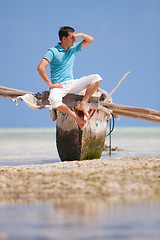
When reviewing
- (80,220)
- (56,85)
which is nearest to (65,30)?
(56,85)

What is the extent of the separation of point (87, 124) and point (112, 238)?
3.58 m

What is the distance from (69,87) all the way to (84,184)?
203 cm

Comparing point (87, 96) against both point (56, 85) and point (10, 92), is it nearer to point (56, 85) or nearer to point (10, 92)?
point (56, 85)

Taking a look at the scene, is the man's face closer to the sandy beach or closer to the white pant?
the white pant

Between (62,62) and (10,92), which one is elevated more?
(62,62)

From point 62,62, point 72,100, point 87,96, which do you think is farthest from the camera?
point 72,100

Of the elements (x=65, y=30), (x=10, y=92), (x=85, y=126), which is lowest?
(x=85, y=126)

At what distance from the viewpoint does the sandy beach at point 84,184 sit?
7.22ft

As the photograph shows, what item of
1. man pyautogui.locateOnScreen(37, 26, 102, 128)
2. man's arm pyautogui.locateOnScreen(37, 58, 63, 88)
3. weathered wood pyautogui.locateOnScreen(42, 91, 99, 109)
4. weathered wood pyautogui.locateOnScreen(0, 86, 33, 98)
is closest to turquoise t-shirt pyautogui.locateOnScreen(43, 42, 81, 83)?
man pyautogui.locateOnScreen(37, 26, 102, 128)

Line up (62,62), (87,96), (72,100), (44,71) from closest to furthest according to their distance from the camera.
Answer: (44,71), (87,96), (62,62), (72,100)

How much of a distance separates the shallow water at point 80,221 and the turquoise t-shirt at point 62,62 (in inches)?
104

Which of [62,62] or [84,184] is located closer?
[84,184]

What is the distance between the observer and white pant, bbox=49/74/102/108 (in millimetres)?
4219

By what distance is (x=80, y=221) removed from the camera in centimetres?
157
